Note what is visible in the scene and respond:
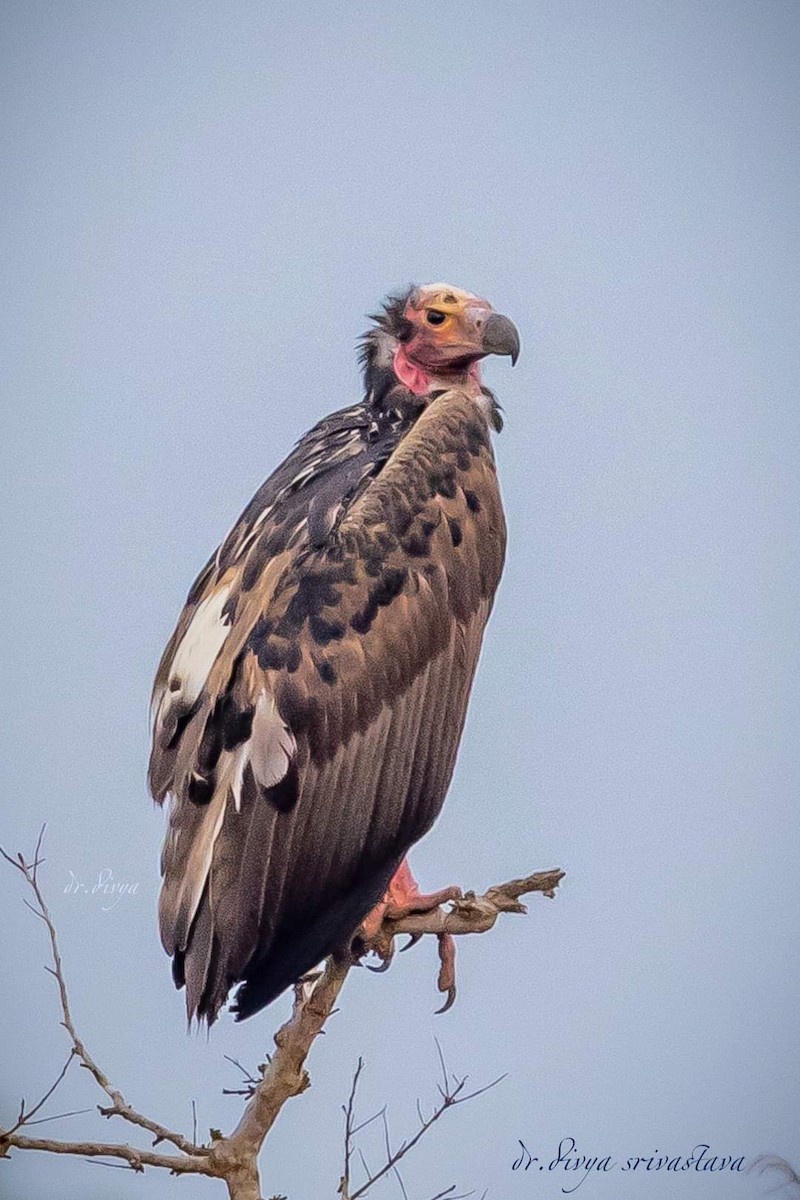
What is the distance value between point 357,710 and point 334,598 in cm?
17

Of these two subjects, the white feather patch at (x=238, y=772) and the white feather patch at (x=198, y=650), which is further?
the white feather patch at (x=198, y=650)

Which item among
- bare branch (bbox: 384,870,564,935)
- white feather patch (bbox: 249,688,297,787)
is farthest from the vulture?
bare branch (bbox: 384,870,564,935)

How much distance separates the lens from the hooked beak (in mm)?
2400

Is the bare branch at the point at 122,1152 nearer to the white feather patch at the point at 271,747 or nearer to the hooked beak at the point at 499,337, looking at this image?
the white feather patch at the point at 271,747

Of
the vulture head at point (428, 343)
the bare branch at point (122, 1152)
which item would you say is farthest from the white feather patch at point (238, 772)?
the vulture head at point (428, 343)

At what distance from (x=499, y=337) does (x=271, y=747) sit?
825 mm

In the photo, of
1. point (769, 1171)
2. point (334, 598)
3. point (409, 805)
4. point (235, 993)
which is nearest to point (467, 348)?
point (334, 598)

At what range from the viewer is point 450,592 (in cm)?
220

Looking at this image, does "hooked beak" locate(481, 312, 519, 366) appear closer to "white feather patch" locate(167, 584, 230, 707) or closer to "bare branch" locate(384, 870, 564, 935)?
"white feather patch" locate(167, 584, 230, 707)

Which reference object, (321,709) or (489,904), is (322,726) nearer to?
(321,709)

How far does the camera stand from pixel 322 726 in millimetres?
2096

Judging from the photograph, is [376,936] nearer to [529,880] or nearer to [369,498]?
[529,880]

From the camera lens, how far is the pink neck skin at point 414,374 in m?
2.51

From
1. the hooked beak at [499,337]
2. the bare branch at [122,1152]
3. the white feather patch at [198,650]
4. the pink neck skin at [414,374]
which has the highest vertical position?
→ the pink neck skin at [414,374]
